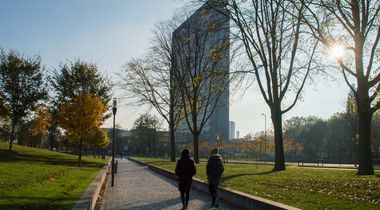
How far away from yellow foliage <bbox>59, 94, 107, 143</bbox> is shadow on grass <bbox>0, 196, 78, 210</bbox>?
92.1 feet

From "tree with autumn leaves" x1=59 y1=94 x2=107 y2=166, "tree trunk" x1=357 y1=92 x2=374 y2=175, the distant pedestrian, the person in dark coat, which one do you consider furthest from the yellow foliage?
the person in dark coat

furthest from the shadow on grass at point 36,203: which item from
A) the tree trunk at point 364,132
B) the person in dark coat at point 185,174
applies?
the tree trunk at point 364,132

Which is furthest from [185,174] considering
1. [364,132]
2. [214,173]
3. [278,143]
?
[278,143]

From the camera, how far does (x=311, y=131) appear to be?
10512 cm

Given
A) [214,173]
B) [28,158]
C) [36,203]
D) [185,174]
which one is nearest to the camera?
[36,203]

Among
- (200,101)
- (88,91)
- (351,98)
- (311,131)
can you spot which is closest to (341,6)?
(200,101)

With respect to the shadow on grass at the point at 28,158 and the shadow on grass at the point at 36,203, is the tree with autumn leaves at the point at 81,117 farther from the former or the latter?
the shadow on grass at the point at 36,203

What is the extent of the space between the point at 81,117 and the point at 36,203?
2929 centimetres

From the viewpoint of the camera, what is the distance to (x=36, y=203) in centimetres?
1056

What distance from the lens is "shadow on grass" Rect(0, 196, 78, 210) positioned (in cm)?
981

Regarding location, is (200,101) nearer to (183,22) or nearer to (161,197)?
(183,22)

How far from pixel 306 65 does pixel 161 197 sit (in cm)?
1602

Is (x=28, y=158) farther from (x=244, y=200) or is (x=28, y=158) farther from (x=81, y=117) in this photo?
(x=244, y=200)

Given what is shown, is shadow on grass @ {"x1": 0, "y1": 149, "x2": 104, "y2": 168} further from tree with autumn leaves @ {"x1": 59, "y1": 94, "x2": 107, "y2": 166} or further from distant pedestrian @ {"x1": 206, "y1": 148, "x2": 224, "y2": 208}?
distant pedestrian @ {"x1": 206, "y1": 148, "x2": 224, "y2": 208}
